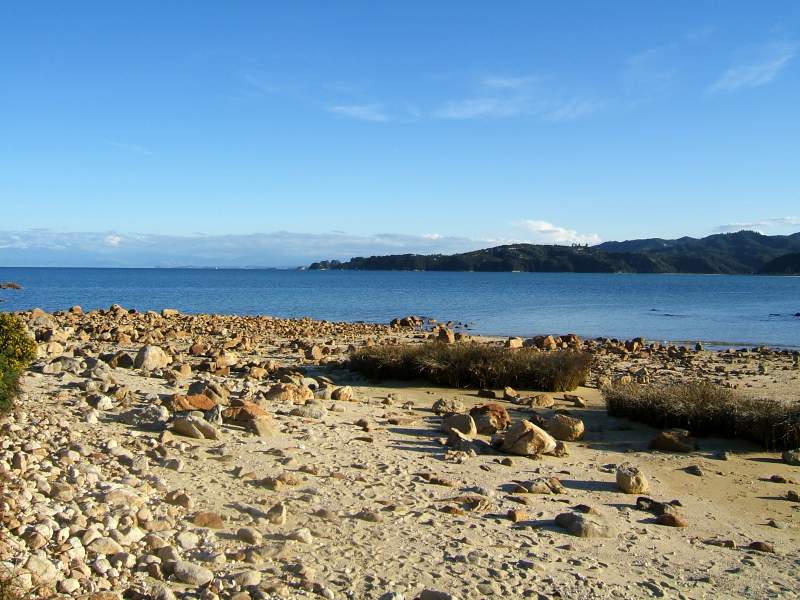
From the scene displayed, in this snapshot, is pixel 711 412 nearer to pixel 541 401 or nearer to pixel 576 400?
pixel 576 400

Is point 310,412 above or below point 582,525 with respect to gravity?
above

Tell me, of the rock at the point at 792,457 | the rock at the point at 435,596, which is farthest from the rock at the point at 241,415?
the rock at the point at 792,457

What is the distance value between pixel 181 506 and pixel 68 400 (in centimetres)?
442

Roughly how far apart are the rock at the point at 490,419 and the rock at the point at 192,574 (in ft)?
19.0

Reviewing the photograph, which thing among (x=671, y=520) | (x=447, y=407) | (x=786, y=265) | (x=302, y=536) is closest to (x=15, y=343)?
(x=302, y=536)

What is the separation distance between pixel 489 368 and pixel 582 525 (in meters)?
7.94

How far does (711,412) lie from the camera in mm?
10742

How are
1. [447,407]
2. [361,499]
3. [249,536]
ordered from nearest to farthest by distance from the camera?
[249,536] → [361,499] → [447,407]

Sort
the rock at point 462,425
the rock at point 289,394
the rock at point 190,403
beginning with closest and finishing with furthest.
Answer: the rock at point 190,403 → the rock at point 462,425 → the rock at point 289,394

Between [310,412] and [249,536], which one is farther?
[310,412]

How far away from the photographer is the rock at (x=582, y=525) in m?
6.48

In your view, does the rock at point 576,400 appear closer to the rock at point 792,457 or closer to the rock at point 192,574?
the rock at point 792,457

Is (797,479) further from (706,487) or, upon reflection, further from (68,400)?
(68,400)

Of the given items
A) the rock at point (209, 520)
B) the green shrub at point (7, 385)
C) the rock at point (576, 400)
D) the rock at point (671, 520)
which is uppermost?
the green shrub at point (7, 385)
